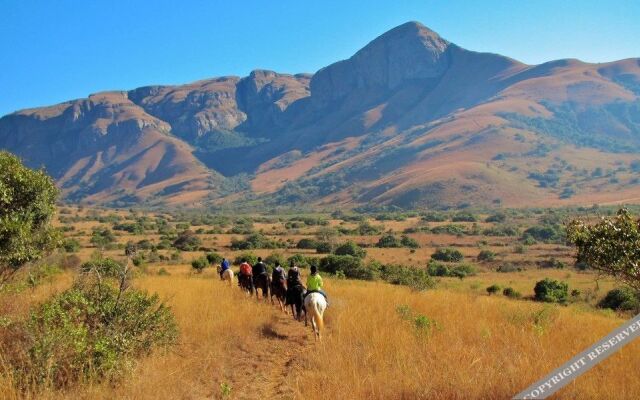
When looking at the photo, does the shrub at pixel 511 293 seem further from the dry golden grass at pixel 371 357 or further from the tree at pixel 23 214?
the tree at pixel 23 214

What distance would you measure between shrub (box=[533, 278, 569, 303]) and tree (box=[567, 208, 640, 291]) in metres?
20.8

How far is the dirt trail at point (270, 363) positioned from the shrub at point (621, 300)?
20.2 m

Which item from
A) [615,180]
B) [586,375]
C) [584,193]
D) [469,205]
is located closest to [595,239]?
[586,375]

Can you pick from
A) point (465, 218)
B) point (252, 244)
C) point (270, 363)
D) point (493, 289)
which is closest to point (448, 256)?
point (493, 289)

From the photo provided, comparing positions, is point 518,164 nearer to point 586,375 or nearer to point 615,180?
point 615,180

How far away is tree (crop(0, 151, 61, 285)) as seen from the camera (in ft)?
37.9

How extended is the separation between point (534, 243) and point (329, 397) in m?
63.4

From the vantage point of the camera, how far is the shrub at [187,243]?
55.9 meters

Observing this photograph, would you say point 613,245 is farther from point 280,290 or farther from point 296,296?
point 280,290

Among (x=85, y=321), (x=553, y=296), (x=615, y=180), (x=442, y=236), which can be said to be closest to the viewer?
(x=85, y=321)

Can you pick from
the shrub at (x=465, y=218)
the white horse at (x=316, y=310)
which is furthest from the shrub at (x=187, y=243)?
the shrub at (x=465, y=218)

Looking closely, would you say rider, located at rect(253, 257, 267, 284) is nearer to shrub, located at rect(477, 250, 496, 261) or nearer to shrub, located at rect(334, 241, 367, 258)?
shrub, located at rect(334, 241, 367, 258)

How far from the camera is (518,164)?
164000 mm

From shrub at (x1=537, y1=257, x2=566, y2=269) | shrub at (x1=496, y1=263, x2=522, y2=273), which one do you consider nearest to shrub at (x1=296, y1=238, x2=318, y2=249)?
shrub at (x1=496, y1=263, x2=522, y2=273)
